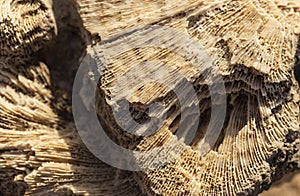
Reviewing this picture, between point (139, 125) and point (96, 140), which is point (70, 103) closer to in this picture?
point (96, 140)

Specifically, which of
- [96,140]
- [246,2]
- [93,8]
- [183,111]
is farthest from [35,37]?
[246,2]

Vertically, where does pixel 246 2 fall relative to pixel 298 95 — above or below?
above

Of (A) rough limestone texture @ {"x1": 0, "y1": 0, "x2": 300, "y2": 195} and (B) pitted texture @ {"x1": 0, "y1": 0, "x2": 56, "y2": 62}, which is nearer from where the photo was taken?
(A) rough limestone texture @ {"x1": 0, "y1": 0, "x2": 300, "y2": 195}

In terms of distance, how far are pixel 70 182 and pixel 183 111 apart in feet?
1.35

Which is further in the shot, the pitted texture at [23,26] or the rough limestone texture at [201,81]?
the pitted texture at [23,26]

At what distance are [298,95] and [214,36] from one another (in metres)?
0.31

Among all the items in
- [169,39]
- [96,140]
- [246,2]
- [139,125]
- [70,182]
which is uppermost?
[246,2]

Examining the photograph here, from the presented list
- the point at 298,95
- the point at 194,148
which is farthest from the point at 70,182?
the point at 298,95

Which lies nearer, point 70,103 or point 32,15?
point 32,15

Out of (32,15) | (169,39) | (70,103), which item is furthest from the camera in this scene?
(70,103)

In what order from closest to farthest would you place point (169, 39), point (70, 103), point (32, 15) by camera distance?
point (169, 39) < point (32, 15) < point (70, 103)

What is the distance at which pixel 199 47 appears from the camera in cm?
137

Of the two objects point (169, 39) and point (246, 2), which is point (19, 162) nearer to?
point (169, 39)

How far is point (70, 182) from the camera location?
152 cm
